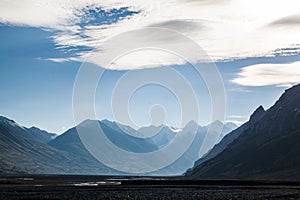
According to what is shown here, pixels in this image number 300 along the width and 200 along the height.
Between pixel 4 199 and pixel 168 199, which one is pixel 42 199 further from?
pixel 168 199

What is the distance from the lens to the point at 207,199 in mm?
93500

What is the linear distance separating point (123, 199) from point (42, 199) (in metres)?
17.6

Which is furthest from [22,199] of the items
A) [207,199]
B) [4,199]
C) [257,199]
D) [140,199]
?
[257,199]

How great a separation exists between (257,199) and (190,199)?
13.8 metres

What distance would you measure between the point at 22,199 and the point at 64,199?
29.5 ft

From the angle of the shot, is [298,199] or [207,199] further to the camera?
[207,199]

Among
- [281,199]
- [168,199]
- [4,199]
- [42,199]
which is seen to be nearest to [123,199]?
[168,199]

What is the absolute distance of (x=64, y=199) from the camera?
317 feet

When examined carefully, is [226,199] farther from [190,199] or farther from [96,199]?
[96,199]

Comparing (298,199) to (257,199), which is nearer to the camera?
(298,199)

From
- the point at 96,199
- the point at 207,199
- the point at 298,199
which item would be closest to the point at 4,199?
the point at 96,199

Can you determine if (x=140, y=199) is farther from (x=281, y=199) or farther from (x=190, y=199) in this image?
(x=281, y=199)

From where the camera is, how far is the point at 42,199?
9638 cm

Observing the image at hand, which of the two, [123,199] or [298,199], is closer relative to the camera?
[298,199]
